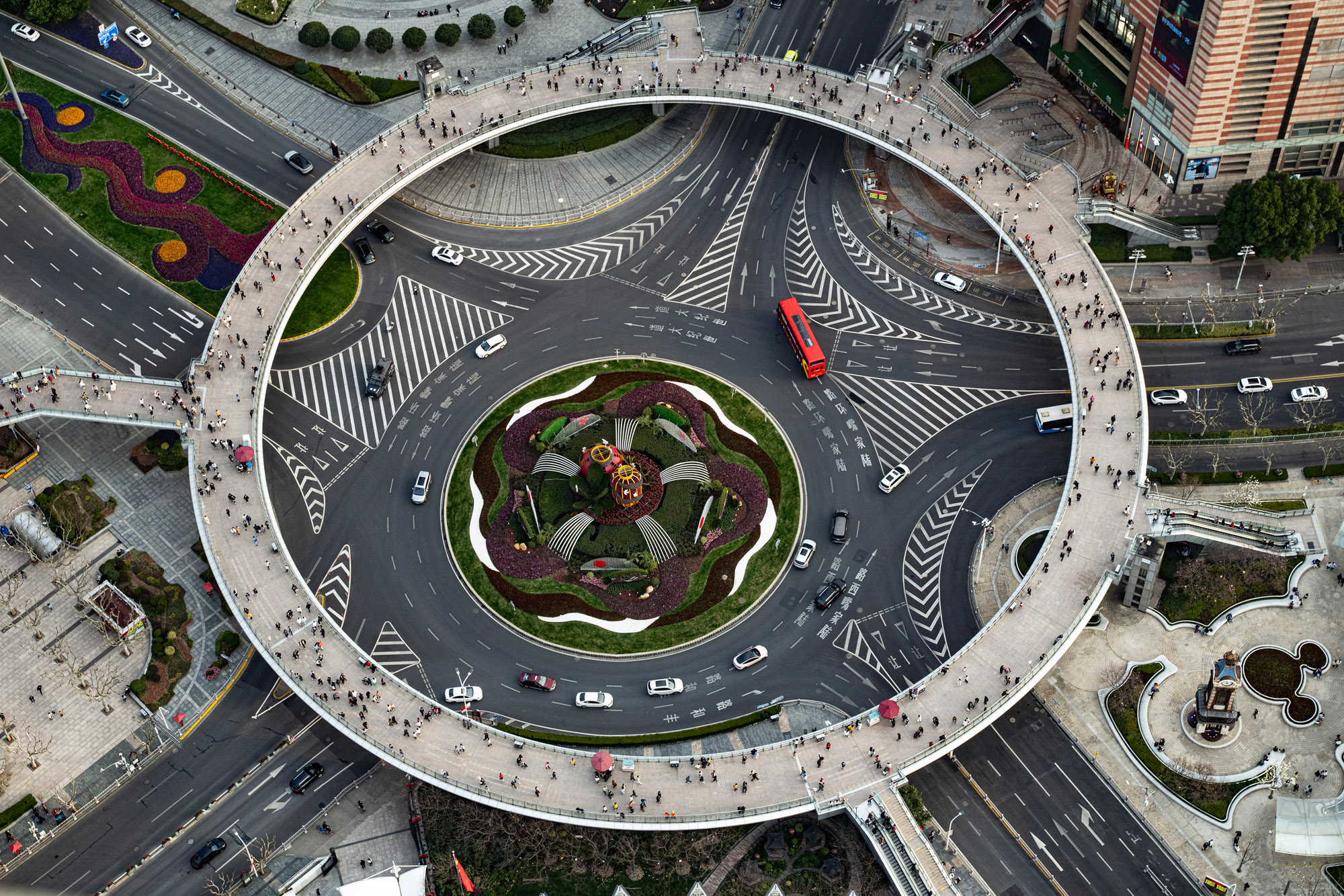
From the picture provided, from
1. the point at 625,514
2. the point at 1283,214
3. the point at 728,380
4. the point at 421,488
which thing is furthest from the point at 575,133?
the point at 1283,214

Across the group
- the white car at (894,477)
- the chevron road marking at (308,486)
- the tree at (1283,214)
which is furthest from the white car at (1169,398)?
the chevron road marking at (308,486)

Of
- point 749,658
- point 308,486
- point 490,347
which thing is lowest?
point 749,658

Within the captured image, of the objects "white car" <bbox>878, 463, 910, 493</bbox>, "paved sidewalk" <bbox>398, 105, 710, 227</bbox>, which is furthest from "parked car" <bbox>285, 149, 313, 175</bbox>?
"white car" <bbox>878, 463, 910, 493</bbox>

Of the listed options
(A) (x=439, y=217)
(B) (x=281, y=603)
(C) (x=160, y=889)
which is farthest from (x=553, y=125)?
(C) (x=160, y=889)

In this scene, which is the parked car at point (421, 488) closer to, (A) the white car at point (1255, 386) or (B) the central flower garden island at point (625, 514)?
(B) the central flower garden island at point (625, 514)

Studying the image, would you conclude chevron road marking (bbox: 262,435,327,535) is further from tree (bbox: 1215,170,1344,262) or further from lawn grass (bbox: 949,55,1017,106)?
tree (bbox: 1215,170,1344,262)

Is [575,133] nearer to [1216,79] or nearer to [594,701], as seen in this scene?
[1216,79]

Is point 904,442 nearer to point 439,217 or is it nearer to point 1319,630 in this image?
point 1319,630
